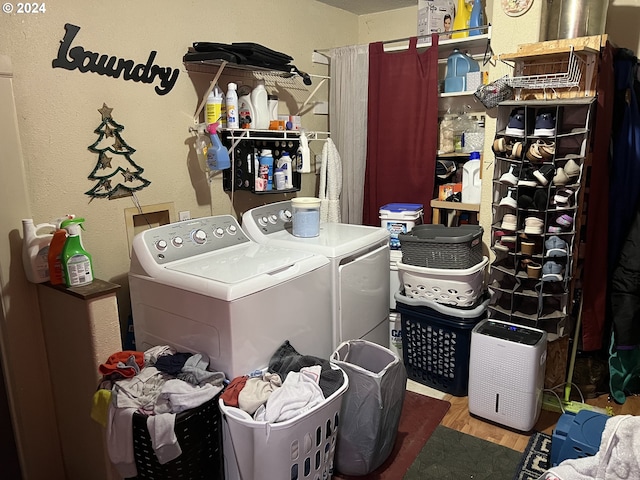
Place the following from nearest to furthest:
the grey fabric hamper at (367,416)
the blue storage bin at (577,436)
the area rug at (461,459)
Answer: the blue storage bin at (577,436), the grey fabric hamper at (367,416), the area rug at (461,459)

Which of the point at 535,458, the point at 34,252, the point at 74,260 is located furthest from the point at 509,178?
the point at 34,252

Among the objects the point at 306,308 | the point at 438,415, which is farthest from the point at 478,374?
the point at 306,308

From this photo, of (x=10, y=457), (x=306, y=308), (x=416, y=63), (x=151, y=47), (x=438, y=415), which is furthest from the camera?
(x=416, y=63)

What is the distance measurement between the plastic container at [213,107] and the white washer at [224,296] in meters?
0.53

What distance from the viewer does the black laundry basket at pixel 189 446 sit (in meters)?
1.58

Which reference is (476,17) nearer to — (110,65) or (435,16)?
(435,16)

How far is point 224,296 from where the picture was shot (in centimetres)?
175

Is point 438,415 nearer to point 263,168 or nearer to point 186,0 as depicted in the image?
point 263,168

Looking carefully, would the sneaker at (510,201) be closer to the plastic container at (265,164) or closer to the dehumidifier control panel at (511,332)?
the dehumidifier control panel at (511,332)

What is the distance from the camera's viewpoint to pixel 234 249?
7.75 feet

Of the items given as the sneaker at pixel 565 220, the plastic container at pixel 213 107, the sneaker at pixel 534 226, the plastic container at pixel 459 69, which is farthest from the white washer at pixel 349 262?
the plastic container at pixel 459 69

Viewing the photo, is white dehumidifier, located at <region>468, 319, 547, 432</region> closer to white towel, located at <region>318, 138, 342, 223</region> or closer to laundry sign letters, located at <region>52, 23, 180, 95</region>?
white towel, located at <region>318, 138, 342, 223</region>

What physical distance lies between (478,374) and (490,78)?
1624 mm

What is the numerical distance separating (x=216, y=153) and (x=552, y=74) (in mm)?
1727
